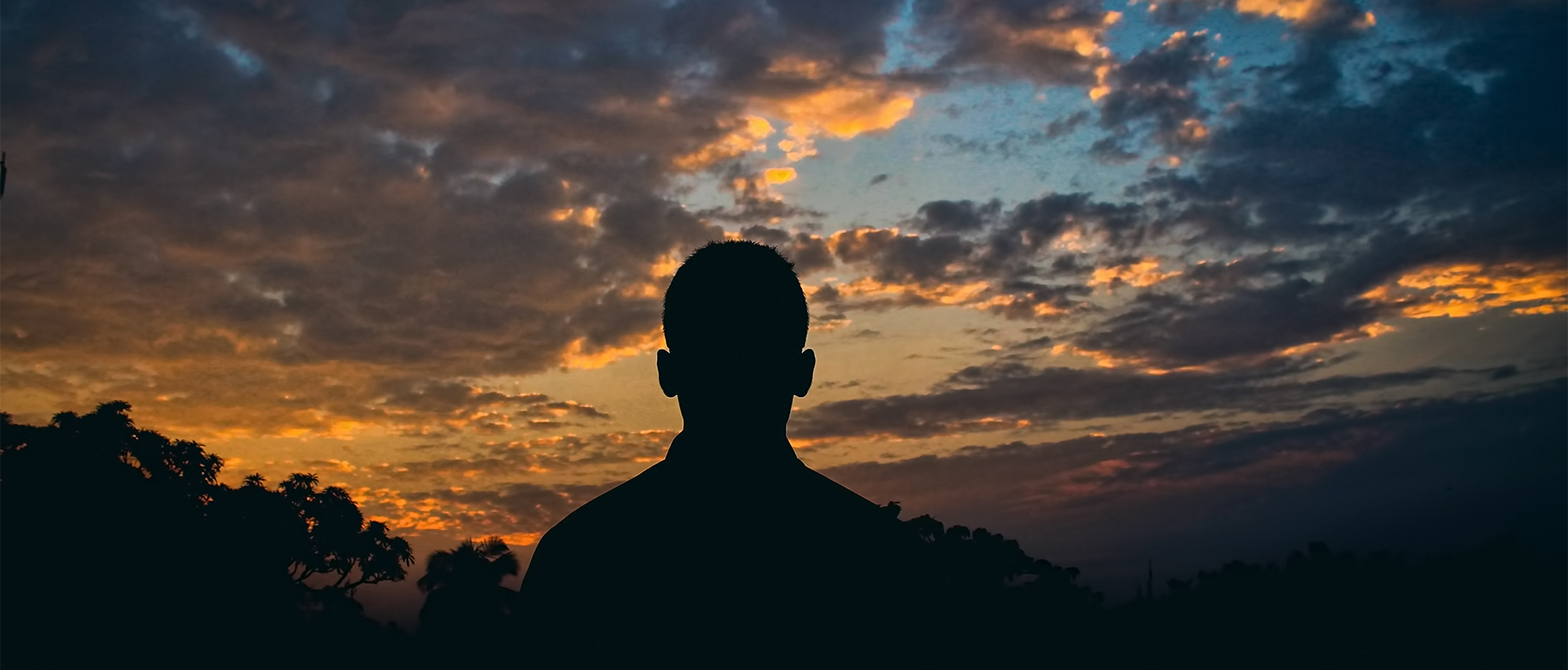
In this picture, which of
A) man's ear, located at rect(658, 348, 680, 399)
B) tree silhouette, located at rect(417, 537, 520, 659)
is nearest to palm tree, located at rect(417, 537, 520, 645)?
tree silhouette, located at rect(417, 537, 520, 659)

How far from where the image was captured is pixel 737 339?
10.1 ft

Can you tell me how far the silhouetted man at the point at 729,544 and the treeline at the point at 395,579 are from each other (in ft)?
0.38

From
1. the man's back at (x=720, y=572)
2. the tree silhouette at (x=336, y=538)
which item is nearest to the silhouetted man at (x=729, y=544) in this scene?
the man's back at (x=720, y=572)

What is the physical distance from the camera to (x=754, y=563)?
9.23 ft

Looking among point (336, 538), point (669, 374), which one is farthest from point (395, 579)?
point (669, 374)

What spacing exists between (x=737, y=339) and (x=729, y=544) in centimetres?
61

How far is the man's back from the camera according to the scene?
2.77 meters

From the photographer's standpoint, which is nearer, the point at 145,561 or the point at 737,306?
the point at 737,306

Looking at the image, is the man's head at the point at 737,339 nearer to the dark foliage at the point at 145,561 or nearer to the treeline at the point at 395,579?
the treeline at the point at 395,579

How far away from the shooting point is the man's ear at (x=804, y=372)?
323 centimetres

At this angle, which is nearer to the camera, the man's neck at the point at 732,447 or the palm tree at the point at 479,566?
the man's neck at the point at 732,447

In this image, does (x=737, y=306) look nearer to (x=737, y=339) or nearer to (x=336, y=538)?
(x=737, y=339)

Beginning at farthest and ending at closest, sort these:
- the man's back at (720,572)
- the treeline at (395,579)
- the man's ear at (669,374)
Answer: the treeline at (395,579) → the man's ear at (669,374) → the man's back at (720,572)

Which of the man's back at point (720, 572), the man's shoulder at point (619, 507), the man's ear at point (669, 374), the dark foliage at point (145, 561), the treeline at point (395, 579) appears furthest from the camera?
the dark foliage at point (145, 561)
